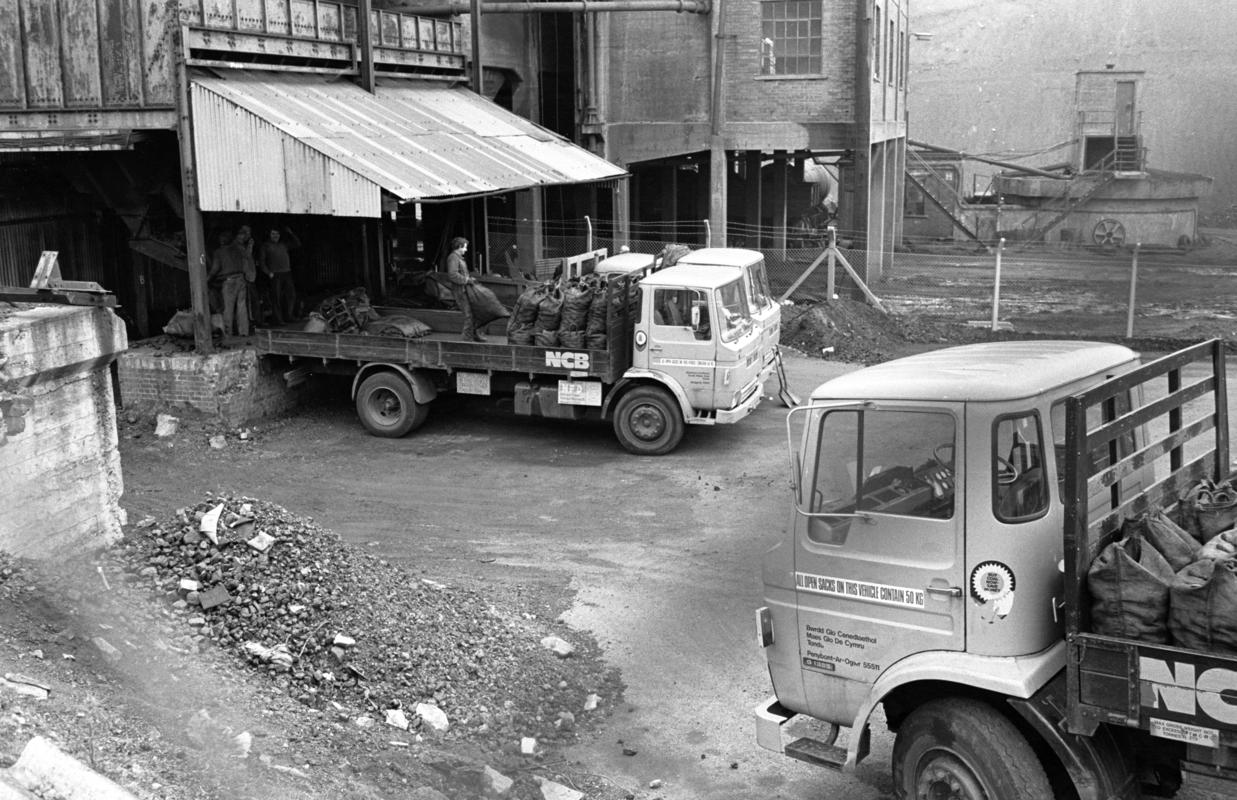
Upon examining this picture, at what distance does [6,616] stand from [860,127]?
2145 centimetres

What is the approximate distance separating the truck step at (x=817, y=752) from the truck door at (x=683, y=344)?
8.50m

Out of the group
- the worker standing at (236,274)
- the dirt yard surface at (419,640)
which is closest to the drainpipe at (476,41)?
the worker standing at (236,274)

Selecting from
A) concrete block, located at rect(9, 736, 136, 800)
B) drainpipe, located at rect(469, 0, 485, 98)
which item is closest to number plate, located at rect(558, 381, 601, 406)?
concrete block, located at rect(9, 736, 136, 800)

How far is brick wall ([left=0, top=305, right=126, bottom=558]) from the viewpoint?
8.03 metres

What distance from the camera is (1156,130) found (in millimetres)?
51562

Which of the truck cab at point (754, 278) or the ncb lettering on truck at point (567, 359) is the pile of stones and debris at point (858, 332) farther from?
the ncb lettering on truck at point (567, 359)

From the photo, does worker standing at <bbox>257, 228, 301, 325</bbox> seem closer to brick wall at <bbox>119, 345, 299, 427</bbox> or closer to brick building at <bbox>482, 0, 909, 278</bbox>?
brick wall at <bbox>119, 345, 299, 427</bbox>

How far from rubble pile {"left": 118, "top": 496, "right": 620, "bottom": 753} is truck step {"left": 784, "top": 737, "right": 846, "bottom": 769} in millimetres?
2129

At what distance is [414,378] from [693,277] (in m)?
4.04

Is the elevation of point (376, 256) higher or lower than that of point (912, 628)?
higher

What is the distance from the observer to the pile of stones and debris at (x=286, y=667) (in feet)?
21.9

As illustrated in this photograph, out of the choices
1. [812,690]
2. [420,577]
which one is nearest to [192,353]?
[420,577]

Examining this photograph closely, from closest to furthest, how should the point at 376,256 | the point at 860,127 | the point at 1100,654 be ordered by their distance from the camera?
the point at 1100,654
the point at 376,256
the point at 860,127

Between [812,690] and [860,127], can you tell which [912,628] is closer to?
[812,690]
